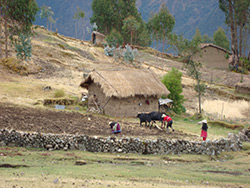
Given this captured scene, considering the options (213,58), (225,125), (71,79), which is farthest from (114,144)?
(213,58)

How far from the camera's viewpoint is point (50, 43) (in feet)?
181

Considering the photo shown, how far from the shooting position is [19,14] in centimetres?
4234

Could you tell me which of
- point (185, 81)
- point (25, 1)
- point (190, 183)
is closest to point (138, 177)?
point (190, 183)

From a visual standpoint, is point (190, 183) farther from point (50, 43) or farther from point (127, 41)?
point (127, 41)

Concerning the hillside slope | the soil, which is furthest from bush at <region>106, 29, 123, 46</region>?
the soil

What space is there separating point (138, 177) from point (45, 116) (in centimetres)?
1060

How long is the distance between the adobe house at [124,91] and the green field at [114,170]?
8601mm

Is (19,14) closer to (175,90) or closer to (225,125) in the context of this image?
(175,90)

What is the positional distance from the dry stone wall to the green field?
604 mm

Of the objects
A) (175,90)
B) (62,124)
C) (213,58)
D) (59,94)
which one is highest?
(213,58)

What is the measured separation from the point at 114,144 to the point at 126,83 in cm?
960

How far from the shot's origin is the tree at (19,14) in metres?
41.3

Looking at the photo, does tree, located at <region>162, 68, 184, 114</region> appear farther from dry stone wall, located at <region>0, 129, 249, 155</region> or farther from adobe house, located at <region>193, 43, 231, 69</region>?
adobe house, located at <region>193, 43, 231, 69</region>

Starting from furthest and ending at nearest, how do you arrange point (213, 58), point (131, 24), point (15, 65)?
point (131, 24), point (213, 58), point (15, 65)
